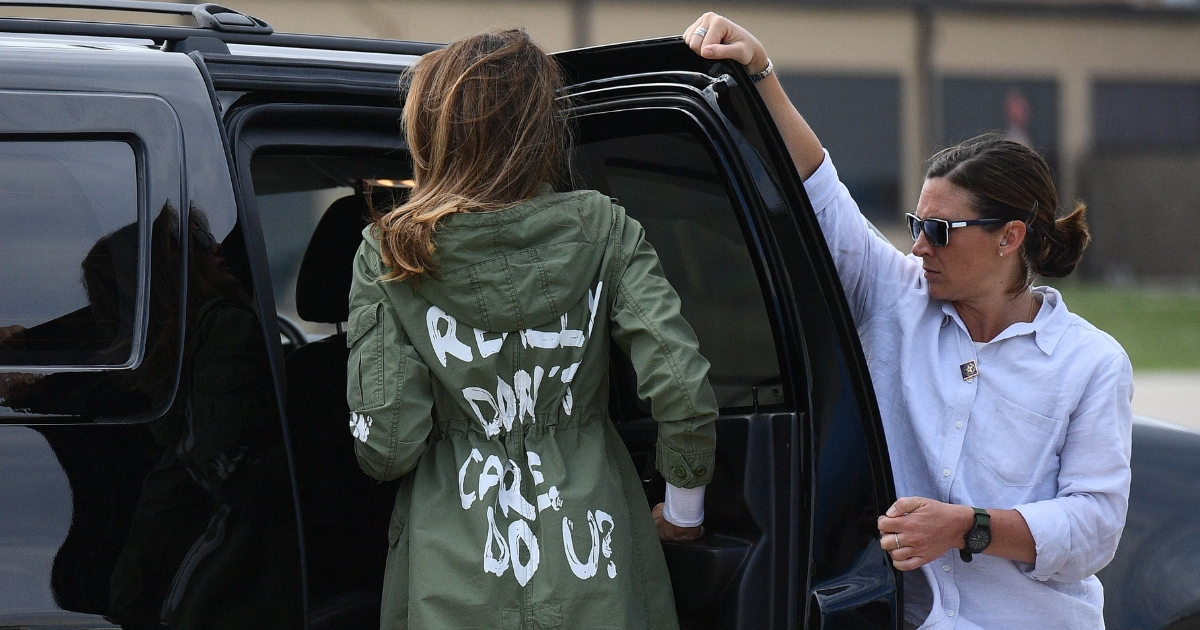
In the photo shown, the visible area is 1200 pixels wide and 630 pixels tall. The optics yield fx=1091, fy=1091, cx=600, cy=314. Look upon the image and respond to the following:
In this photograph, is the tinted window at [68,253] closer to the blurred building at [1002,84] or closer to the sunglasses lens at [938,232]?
the sunglasses lens at [938,232]

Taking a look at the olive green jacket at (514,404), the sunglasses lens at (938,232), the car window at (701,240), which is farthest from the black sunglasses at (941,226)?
the olive green jacket at (514,404)

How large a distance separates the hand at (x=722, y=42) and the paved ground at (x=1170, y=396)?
6.50 meters

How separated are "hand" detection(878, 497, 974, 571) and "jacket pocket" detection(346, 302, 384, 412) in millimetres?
845

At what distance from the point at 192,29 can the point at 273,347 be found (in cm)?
66

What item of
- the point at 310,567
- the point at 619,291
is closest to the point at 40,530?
the point at 310,567

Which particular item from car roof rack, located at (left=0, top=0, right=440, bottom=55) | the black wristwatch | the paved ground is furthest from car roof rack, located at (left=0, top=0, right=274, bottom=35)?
the paved ground

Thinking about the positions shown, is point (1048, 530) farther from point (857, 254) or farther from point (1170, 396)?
point (1170, 396)

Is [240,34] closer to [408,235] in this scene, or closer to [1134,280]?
[408,235]

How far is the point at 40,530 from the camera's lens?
4.85 ft

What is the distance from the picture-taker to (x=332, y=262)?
232 centimetres

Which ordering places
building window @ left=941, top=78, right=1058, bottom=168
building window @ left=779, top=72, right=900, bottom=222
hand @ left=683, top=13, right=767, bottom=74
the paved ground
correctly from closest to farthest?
hand @ left=683, top=13, right=767, bottom=74, the paved ground, building window @ left=779, top=72, right=900, bottom=222, building window @ left=941, top=78, right=1058, bottom=168

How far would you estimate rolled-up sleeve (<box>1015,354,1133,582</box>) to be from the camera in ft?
5.87

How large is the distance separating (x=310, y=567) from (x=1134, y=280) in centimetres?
2998

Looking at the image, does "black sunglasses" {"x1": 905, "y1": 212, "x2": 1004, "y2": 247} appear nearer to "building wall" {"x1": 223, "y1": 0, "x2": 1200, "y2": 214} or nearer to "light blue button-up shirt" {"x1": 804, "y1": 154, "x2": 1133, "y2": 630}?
"light blue button-up shirt" {"x1": 804, "y1": 154, "x2": 1133, "y2": 630}
